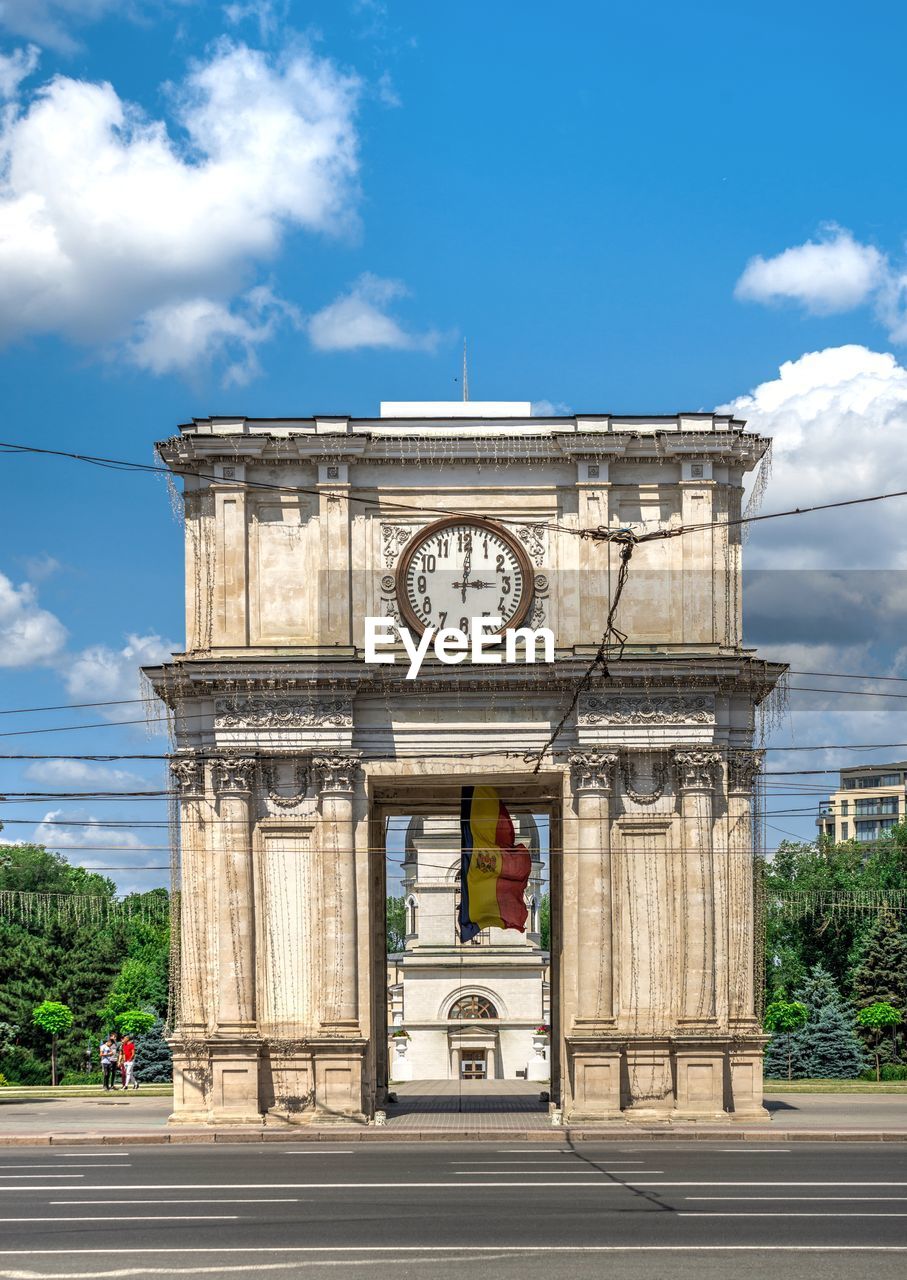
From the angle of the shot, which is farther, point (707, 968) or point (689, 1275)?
point (707, 968)

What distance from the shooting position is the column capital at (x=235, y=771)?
44.8 meters

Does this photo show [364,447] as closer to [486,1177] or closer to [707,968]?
[707,968]

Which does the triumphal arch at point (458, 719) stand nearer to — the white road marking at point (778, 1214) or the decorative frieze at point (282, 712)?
the decorative frieze at point (282, 712)

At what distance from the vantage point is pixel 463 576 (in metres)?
46.1

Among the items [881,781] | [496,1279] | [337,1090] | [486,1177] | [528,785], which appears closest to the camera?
[496,1279]

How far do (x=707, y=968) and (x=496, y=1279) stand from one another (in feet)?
80.6

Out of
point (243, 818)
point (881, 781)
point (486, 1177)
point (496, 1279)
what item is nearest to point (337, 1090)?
point (243, 818)

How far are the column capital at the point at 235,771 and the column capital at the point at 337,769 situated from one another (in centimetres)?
152

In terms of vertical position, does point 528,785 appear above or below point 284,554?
below

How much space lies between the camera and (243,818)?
4478cm

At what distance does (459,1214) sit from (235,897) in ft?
64.3

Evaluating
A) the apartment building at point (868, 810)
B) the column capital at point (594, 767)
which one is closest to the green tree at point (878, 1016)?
the column capital at point (594, 767)

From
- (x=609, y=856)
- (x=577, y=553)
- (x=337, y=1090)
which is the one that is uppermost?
(x=577, y=553)

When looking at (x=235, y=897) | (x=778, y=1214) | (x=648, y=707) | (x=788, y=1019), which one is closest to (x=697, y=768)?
(x=648, y=707)
